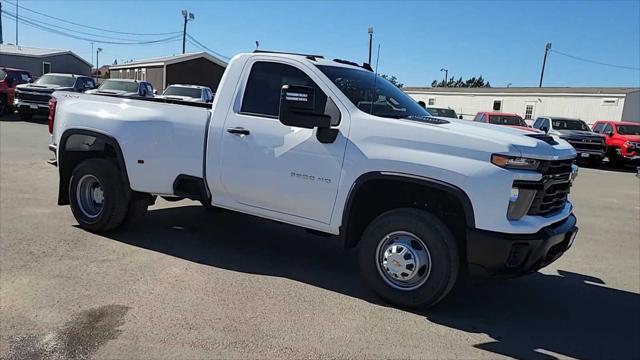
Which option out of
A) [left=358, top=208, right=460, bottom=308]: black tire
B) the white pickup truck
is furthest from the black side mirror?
[left=358, top=208, right=460, bottom=308]: black tire

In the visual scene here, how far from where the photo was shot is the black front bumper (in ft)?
12.3

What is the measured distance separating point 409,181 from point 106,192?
353 cm

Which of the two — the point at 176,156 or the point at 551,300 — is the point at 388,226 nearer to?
the point at 551,300

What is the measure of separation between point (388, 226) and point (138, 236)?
10.6 ft

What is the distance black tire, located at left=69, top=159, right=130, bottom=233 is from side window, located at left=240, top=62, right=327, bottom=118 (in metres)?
1.85

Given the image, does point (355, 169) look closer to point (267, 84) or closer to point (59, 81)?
point (267, 84)

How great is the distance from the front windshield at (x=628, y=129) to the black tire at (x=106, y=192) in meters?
21.3

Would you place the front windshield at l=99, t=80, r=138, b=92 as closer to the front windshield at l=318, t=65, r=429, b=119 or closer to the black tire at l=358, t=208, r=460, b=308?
the front windshield at l=318, t=65, r=429, b=119

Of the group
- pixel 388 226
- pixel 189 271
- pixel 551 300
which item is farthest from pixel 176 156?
pixel 551 300

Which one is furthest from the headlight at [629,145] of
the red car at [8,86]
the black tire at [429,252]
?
the red car at [8,86]

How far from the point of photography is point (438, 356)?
3514mm

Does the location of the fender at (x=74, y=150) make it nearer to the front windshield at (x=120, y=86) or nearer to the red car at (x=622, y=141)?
the front windshield at (x=120, y=86)

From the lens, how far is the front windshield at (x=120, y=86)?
20141mm

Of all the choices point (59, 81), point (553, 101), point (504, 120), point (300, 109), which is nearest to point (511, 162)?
point (300, 109)
